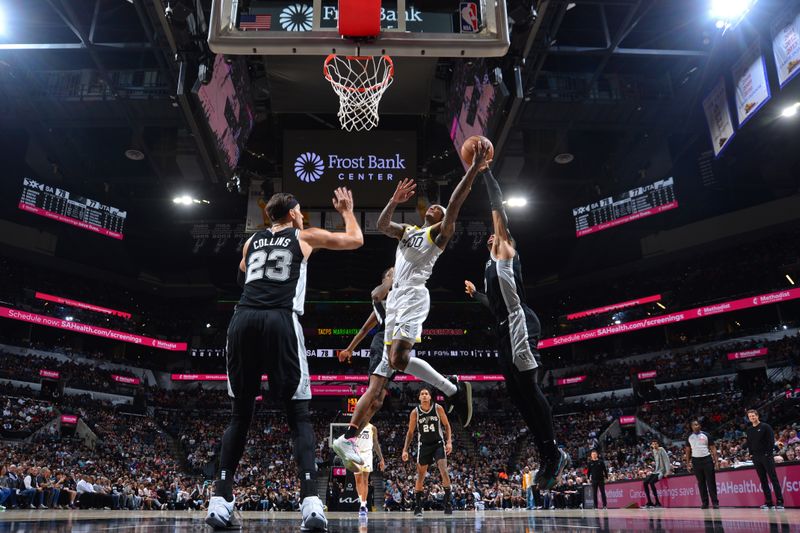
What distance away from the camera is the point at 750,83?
11461 millimetres

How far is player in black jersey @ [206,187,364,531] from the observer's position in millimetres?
3701

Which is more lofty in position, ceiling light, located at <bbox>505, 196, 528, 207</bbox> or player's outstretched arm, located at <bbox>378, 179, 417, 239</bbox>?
A: ceiling light, located at <bbox>505, 196, 528, 207</bbox>

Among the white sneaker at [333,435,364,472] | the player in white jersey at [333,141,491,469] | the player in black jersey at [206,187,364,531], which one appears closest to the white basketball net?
the player in white jersey at [333,141,491,469]

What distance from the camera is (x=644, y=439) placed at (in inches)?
1019

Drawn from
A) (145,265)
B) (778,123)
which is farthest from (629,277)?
(145,265)

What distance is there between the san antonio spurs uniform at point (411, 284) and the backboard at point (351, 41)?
193cm

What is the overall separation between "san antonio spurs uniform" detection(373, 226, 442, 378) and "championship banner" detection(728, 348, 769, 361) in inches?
1038

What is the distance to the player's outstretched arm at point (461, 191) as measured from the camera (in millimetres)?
4762

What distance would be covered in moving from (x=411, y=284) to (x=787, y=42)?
9262 mm

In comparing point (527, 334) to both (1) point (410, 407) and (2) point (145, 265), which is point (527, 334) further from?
(2) point (145, 265)

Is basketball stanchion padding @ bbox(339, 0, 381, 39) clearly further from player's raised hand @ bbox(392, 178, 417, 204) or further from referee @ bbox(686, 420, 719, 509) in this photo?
referee @ bbox(686, 420, 719, 509)

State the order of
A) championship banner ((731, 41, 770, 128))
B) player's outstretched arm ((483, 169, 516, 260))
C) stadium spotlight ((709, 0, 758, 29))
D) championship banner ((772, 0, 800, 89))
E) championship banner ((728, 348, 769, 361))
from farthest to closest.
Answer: championship banner ((728, 348, 769, 361)) < stadium spotlight ((709, 0, 758, 29)) < championship banner ((731, 41, 770, 128)) < championship banner ((772, 0, 800, 89)) < player's outstretched arm ((483, 169, 516, 260))

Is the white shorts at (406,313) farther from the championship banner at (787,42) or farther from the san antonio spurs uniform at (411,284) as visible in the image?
the championship banner at (787,42)

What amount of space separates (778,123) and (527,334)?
16683 mm
